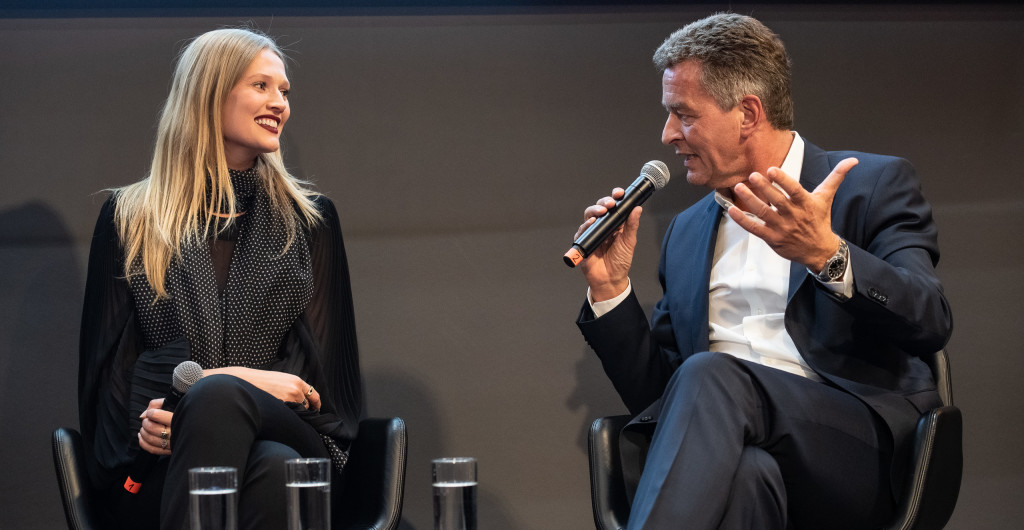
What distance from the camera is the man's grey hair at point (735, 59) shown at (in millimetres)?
2074

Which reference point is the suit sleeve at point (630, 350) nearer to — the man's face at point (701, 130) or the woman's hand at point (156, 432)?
the man's face at point (701, 130)

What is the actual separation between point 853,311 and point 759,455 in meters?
0.30

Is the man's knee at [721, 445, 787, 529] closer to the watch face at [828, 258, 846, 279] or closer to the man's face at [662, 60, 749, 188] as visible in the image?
the watch face at [828, 258, 846, 279]

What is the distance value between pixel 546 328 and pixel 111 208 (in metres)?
1.23

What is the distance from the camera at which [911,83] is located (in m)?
2.92

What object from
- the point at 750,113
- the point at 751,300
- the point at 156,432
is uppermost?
the point at 750,113

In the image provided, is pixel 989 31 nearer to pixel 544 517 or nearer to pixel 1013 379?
pixel 1013 379

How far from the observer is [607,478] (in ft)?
6.40

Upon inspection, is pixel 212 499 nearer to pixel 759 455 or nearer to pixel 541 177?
pixel 759 455

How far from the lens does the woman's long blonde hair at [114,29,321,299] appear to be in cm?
225

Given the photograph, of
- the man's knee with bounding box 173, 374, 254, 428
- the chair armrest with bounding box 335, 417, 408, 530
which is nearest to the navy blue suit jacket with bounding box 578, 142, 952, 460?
the chair armrest with bounding box 335, 417, 408, 530

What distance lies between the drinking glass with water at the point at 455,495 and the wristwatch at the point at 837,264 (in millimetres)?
679

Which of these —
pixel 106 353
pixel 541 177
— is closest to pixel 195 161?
pixel 106 353

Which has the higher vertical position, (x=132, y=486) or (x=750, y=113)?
(x=750, y=113)
